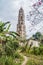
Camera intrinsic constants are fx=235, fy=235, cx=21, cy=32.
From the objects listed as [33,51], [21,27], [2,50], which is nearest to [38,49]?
[33,51]

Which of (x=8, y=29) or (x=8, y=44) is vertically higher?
(x=8, y=29)

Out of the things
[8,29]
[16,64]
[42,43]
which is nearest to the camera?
[16,64]

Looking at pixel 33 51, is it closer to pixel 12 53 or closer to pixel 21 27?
pixel 12 53

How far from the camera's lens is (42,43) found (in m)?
38.9

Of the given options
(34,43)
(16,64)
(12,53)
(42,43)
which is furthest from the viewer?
(34,43)

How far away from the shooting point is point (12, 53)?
90.1ft

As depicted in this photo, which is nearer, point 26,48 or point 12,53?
point 12,53

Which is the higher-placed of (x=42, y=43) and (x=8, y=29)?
(x=8, y=29)

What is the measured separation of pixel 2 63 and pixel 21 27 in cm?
3180

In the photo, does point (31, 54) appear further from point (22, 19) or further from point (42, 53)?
point (22, 19)

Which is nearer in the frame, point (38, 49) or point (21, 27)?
point (38, 49)

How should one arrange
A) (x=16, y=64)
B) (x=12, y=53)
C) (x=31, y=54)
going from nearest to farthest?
1. (x=16, y=64)
2. (x=12, y=53)
3. (x=31, y=54)

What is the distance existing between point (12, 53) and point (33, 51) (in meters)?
6.68

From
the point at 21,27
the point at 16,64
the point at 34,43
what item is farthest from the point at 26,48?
the point at 21,27
